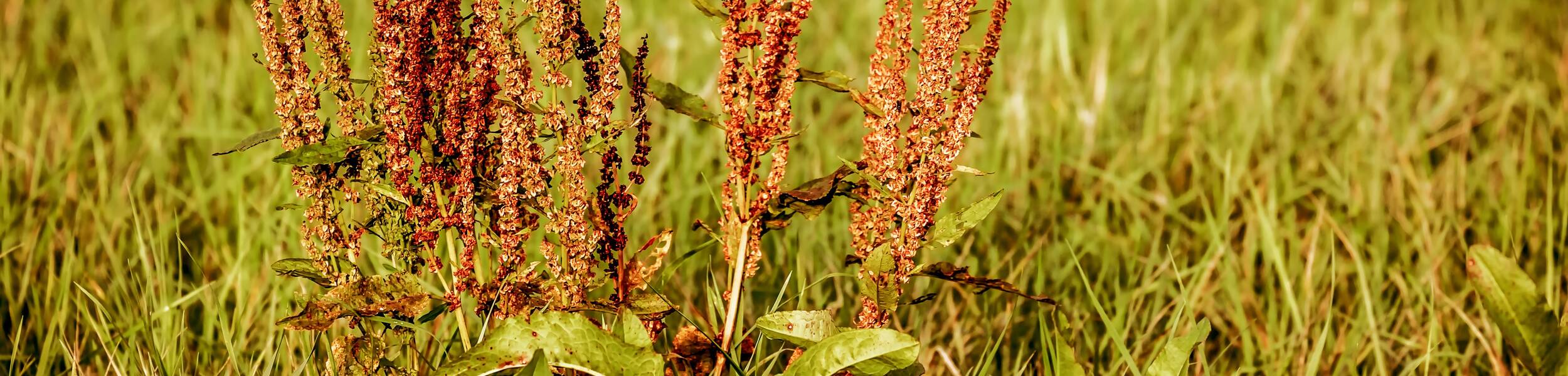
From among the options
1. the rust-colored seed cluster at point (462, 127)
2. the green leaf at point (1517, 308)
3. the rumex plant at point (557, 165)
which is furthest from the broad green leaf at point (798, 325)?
the green leaf at point (1517, 308)

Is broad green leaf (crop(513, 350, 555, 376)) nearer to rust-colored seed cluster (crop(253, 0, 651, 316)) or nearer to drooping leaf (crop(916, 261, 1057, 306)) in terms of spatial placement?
rust-colored seed cluster (crop(253, 0, 651, 316))

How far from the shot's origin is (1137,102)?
4516mm

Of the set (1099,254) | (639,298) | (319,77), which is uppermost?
(319,77)

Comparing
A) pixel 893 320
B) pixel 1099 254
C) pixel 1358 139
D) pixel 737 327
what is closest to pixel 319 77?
pixel 737 327

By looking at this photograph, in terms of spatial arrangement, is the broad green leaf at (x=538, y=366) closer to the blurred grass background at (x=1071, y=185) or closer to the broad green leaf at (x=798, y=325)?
the broad green leaf at (x=798, y=325)

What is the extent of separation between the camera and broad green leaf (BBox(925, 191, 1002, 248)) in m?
1.83

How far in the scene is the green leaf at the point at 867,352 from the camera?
1810 mm

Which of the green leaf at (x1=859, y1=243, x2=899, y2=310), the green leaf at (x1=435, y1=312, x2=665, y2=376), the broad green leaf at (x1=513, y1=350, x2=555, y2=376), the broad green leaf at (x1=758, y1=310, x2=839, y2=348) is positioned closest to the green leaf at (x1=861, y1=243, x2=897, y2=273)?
the green leaf at (x1=859, y1=243, x2=899, y2=310)

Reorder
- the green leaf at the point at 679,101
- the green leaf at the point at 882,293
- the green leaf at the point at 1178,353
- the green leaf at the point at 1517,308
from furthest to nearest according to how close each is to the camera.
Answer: the green leaf at the point at 1517,308, the green leaf at the point at 1178,353, the green leaf at the point at 882,293, the green leaf at the point at 679,101

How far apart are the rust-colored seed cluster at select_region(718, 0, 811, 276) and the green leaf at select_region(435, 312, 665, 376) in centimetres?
23

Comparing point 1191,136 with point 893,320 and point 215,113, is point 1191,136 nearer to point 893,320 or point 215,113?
point 893,320

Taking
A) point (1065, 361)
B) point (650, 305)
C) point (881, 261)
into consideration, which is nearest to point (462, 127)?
point (650, 305)

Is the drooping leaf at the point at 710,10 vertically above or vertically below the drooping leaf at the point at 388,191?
above

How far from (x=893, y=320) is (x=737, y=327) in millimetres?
711
